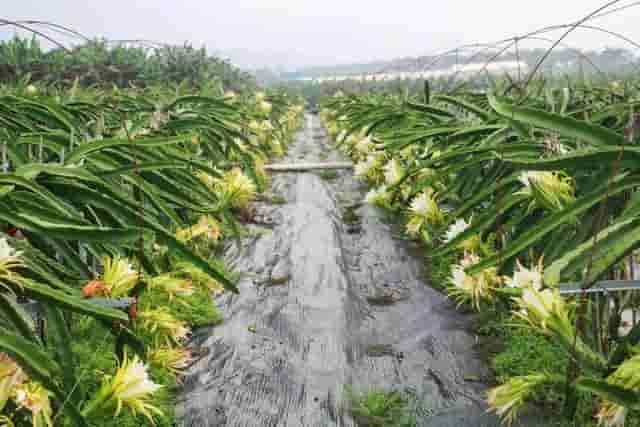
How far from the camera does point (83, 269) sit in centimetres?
127

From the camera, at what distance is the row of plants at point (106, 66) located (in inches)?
276

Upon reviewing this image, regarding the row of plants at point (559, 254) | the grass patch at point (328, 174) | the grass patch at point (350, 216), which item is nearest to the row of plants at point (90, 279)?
the row of plants at point (559, 254)

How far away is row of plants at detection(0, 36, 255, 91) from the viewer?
7.00 meters

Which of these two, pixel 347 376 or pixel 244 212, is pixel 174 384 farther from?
pixel 244 212

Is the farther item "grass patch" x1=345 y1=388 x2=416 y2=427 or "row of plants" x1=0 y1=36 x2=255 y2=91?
"row of plants" x1=0 y1=36 x2=255 y2=91

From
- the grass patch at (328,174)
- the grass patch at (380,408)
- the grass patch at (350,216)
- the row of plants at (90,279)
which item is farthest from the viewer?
the grass patch at (328,174)

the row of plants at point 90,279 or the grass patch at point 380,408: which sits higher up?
the row of plants at point 90,279

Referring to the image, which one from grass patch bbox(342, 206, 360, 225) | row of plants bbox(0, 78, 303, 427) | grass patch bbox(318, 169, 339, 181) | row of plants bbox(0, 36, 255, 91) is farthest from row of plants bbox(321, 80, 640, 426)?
row of plants bbox(0, 36, 255, 91)

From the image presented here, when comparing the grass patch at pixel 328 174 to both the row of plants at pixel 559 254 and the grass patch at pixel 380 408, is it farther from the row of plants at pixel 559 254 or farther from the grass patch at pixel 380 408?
the grass patch at pixel 380 408

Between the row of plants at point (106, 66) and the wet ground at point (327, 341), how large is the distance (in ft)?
13.5

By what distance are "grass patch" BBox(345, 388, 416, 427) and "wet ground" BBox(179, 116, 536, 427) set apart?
2 centimetres

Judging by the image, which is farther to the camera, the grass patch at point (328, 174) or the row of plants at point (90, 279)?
the grass patch at point (328, 174)

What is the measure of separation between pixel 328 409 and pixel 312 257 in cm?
111

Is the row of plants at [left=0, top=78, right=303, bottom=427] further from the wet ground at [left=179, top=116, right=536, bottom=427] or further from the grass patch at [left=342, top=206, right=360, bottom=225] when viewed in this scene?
the grass patch at [left=342, top=206, right=360, bottom=225]
